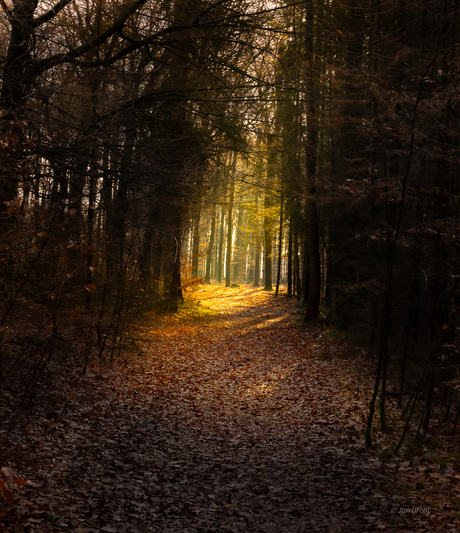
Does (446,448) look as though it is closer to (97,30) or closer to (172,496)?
(172,496)

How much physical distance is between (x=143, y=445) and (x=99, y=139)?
14.9 ft

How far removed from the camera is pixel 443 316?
240 inches

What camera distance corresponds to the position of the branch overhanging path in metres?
4.59

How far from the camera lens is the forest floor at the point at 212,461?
446 cm

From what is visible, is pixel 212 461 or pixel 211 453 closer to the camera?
pixel 212 461

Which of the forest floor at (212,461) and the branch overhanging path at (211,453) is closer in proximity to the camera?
the forest floor at (212,461)

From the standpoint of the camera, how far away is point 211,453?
6.49 m

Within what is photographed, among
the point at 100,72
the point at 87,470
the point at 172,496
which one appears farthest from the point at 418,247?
the point at 100,72

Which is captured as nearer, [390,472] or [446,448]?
[390,472]

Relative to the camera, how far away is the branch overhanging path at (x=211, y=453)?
459cm

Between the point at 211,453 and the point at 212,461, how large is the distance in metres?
0.28

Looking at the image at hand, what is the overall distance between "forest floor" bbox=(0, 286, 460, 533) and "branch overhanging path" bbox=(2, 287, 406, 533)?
0.07 ft

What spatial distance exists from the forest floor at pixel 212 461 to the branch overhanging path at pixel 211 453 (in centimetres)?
2

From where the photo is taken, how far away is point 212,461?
6.21 meters
